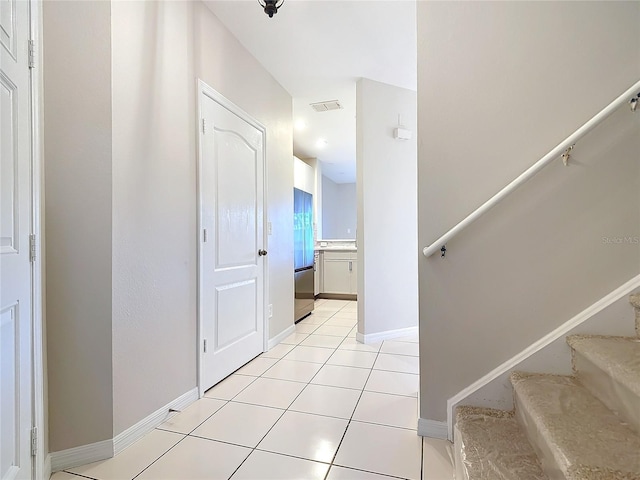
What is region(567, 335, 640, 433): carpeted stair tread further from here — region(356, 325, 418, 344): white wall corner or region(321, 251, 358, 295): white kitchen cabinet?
region(321, 251, 358, 295): white kitchen cabinet

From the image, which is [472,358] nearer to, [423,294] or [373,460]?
[423,294]

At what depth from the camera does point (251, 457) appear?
1.50 metres

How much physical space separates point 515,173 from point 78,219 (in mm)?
2040

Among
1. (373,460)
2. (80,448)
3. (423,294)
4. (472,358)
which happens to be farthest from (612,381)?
(80,448)

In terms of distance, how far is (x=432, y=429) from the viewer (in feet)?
5.34

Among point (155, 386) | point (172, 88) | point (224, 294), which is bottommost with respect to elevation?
point (155, 386)

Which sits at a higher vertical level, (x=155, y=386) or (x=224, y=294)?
(x=224, y=294)

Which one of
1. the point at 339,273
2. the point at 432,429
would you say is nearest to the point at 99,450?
A: the point at 432,429

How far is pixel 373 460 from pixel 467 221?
46.2 inches

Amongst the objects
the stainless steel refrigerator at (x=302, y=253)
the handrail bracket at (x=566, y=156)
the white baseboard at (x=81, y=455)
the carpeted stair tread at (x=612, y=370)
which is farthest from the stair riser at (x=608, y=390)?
the stainless steel refrigerator at (x=302, y=253)

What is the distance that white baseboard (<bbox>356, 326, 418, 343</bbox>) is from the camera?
3225 millimetres

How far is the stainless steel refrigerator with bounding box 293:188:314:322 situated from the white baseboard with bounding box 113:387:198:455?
1942 millimetres

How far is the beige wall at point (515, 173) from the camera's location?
56.7 inches

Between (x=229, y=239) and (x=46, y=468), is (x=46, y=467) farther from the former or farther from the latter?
(x=229, y=239)
